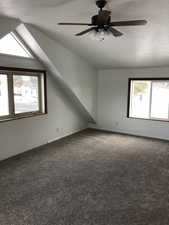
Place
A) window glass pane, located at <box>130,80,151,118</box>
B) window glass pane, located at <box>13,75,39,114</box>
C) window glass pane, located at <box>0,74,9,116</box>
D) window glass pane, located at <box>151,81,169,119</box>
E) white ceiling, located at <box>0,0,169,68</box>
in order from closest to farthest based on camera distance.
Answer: white ceiling, located at <box>0,0,169,68</box> → window glass pane, located at <box>0,74,9,116</box> → window glass pane, located at <box>13,75,39,114</box> → window glass pane, located at <box>151,81,169,119</box> → window glass pane, located at <box>130,80,151,118</box>

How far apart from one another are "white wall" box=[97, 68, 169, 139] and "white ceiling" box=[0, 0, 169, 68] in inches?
24.2

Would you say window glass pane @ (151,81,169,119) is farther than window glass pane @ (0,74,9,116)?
Yes

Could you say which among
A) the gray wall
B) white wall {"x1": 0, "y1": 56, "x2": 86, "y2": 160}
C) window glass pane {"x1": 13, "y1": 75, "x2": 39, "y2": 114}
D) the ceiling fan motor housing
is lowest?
white wall {"x1": 0, "y1": 56, "x2": 86, "y2": 160}

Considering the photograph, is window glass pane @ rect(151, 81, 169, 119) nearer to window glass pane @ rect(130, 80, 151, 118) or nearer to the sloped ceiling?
window glass pane @ rect(130, 80, 151, 118)

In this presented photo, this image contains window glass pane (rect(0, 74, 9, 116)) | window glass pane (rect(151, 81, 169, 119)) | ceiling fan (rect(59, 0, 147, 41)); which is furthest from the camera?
window glass pane (rect(151, 81, 169, 119))

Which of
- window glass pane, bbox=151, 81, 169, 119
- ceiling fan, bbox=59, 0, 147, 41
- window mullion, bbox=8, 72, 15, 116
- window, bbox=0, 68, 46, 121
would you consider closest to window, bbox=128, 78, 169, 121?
window glass pane, bbox=151, 81, 169, 119

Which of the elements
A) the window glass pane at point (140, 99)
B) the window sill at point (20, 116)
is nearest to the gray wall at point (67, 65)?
the window sill at point (20, 116)

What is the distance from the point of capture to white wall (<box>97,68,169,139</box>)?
515cm

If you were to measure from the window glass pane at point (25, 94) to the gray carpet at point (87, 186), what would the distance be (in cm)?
107

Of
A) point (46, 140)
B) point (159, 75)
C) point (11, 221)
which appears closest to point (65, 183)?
point (11, 221)

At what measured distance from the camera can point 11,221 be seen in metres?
2.06

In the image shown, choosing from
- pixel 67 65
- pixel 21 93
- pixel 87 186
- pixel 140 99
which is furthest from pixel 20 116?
pixel 140 99

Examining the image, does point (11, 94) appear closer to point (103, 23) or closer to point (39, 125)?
point (39, 125)

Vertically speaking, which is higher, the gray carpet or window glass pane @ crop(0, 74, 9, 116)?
window glass pane @ crop(0, 74, 9, 116)
